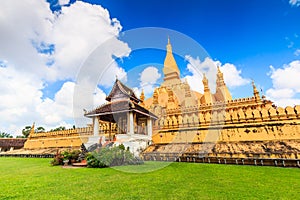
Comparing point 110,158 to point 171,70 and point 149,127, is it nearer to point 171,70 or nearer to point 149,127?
point 149,127

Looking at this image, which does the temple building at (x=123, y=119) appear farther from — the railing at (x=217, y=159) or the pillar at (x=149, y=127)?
the railing at (x=217, y=159)

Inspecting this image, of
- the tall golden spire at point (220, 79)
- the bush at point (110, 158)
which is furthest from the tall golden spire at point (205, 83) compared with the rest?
the bush at point (110, 158)

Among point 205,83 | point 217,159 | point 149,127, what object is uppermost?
point 205,83

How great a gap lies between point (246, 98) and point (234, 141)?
1241cm

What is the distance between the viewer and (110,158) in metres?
10.2

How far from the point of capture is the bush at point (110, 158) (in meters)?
10.1

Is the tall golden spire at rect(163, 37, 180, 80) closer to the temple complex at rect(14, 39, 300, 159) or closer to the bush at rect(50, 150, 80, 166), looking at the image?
the temple complex at rect(14, 39, 300, 159)

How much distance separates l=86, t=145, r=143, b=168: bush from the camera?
10133mm

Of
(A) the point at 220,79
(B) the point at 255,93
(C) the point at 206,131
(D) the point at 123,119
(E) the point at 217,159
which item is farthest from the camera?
(A) the point at 220,79

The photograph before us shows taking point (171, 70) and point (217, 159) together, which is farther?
point (171, 70)

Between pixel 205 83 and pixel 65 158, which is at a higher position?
pixel 205 83

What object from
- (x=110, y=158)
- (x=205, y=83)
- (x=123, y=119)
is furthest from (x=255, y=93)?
(x=110, y=158)

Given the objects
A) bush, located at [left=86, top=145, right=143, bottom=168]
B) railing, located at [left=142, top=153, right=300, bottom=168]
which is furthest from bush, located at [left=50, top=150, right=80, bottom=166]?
railing, located at [left=142, top=153, right=300, bottom=168]

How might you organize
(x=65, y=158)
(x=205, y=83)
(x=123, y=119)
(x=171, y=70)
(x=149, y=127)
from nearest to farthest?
(x=65, y=158), (x=149, y=127), (x=123, y=119), (x=205, y=83), (x=171, y=70)
